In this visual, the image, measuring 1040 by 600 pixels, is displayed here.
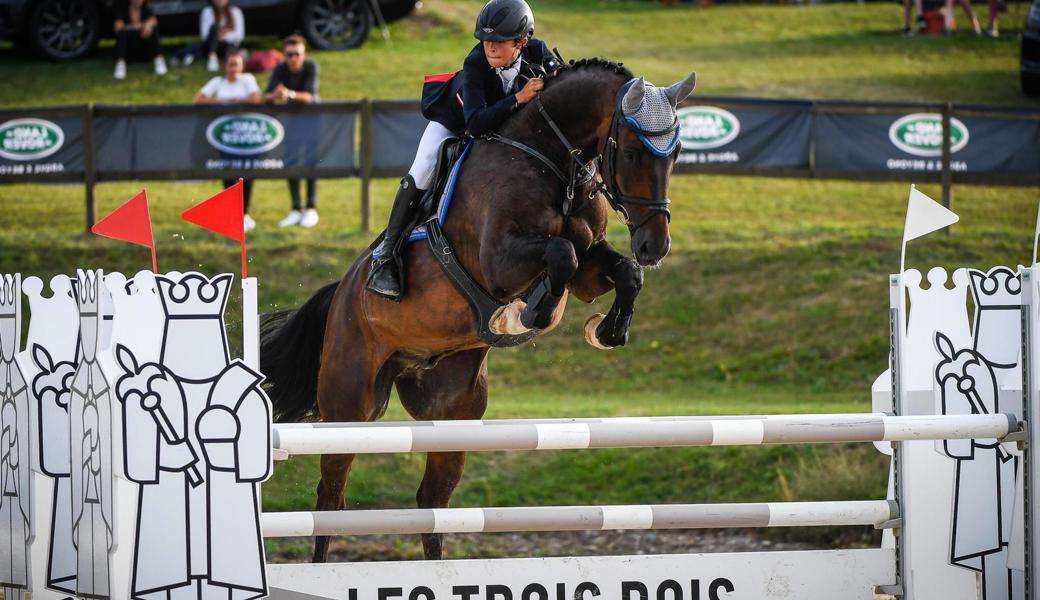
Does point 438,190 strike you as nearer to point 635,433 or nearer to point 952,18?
point 635,433

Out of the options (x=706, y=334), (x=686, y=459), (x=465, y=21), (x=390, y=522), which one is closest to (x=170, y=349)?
(x=390, y=522)

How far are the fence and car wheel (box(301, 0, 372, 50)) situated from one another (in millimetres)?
5826

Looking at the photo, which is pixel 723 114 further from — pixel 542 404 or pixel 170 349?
pixel 170 349

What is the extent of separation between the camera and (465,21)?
20.2 metres

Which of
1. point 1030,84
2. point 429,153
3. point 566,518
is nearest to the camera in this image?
point 566,518

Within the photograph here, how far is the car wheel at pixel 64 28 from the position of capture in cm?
1570

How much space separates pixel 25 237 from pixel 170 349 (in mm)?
9041

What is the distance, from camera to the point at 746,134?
11172 mm

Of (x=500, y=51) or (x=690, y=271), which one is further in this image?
(x=690, y=271)

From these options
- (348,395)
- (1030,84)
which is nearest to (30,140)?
(348,395)

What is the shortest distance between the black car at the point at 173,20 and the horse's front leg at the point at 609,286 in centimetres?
1228

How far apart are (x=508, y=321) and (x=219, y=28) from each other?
11.9m

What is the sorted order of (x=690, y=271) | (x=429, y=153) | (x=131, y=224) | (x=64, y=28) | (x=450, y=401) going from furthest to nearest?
1. (x=64, y=28)
2. (x=690, y=271)
3. (x=450, y=401)
4. (x=429, y=153)
5. (x=131, y=224)

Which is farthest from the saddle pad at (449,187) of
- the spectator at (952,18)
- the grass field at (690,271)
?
the spectator at (952,18)
